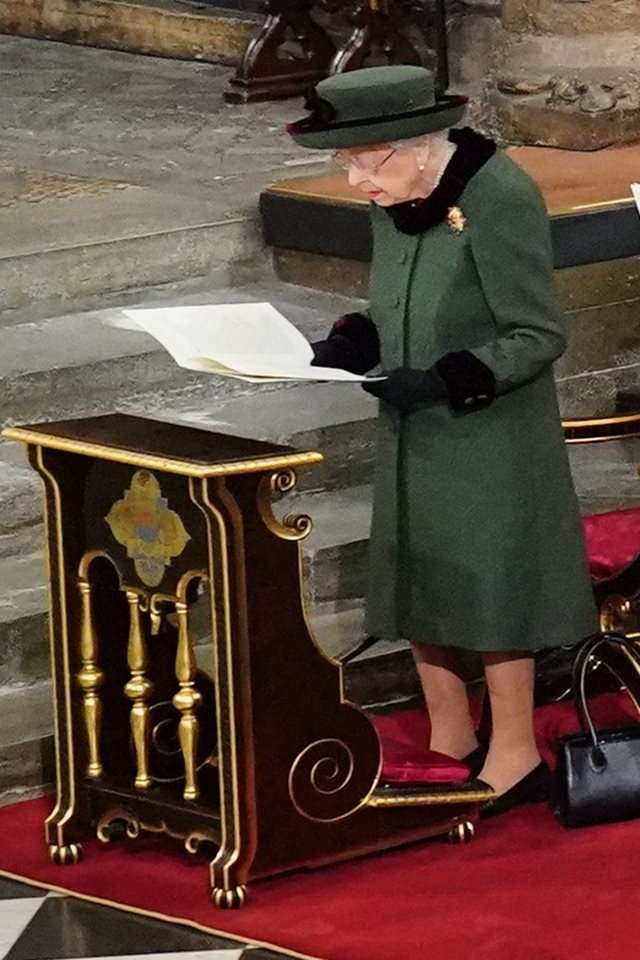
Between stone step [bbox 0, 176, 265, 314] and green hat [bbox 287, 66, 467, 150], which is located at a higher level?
green hat [bbox 287, 66, 467, 150]

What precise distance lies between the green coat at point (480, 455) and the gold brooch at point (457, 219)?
0.01m

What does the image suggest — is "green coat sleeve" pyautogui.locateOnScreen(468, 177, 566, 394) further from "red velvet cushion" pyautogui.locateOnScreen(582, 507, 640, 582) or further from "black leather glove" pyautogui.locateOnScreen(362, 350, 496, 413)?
"red velvet cushion" pyautogui.locateOnScreen(582, 507, 640, 582)

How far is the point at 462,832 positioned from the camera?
4715mm

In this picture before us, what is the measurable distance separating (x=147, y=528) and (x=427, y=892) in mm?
879

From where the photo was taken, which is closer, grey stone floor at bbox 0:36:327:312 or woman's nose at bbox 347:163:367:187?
woman's nose at bbox 347:163:367:187

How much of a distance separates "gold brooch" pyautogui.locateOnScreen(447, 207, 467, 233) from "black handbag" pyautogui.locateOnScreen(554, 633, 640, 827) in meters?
0.98

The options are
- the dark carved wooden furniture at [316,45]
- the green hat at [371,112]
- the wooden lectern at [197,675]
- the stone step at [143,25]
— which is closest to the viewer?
the wooden lectern at [197,675]

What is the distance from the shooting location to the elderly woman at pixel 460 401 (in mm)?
4496

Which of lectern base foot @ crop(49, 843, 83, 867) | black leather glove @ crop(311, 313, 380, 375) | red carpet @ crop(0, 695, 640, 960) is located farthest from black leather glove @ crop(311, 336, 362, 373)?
lectern base foot @ crop(49, 843, 83, 867)

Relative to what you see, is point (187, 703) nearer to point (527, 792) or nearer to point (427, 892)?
point (427, 892)

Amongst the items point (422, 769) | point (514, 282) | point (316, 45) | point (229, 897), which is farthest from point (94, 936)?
point (316, 45)

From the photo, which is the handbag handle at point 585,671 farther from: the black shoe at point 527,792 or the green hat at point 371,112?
the green hat at point 371,112

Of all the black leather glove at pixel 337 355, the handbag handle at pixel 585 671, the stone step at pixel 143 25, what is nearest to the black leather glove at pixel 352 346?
the black leather glove at pixel 337 355

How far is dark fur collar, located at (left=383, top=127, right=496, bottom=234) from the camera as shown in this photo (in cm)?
453
